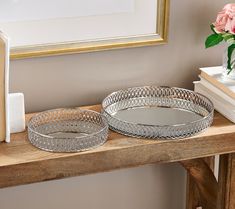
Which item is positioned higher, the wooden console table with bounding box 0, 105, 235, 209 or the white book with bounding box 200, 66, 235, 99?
the white book with bounding box 200, 66, 235, 99

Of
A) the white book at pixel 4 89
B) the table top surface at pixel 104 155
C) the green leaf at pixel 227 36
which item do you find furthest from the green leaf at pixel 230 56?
the white book at pixel 4 89

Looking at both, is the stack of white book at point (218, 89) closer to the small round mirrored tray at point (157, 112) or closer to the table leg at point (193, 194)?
the small round mirrored tray at point (157, 112)

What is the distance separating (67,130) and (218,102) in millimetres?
324

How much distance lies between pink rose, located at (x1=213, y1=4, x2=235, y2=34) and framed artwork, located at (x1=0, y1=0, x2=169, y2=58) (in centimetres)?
12

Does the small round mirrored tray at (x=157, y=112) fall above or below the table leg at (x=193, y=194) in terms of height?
above

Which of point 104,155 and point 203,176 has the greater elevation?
point 104,155

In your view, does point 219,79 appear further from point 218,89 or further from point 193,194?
point 193,194

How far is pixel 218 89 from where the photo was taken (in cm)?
132

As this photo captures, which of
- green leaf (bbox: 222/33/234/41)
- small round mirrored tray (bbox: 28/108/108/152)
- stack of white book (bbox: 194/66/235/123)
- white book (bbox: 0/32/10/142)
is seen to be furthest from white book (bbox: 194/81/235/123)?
white book (bbox: 0/32/10/142)

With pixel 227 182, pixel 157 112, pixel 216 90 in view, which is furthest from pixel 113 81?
pixel 227 182

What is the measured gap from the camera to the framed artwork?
1239mm

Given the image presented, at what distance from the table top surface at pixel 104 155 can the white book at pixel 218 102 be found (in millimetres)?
29

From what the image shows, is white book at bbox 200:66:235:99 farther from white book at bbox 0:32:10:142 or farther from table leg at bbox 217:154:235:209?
white book at bbox 0:32:10:142

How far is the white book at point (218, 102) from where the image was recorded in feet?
4.20
